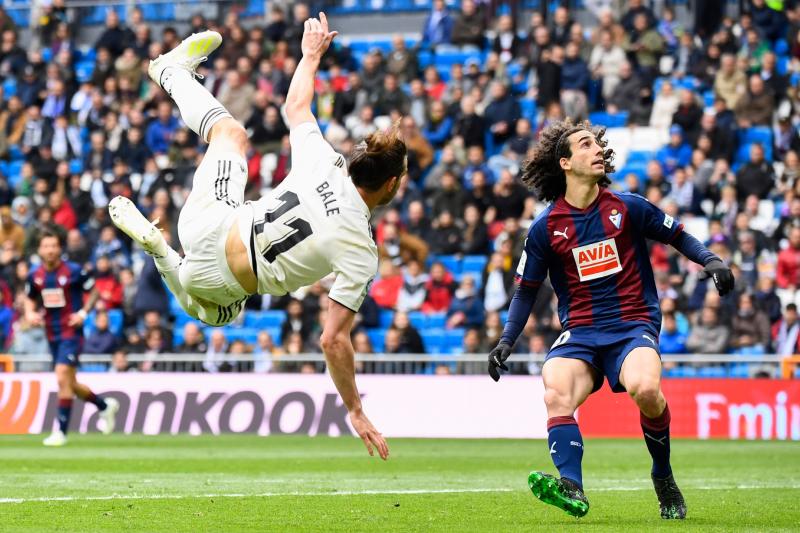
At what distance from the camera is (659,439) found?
8898mm

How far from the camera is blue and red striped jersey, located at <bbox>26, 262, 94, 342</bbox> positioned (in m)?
17.9

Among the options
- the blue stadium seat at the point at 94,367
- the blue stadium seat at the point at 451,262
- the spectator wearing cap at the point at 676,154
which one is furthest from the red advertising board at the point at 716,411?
the blue stadium seat at the point at 94,367

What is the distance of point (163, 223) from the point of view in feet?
79.8

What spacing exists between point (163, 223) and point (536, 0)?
8.09 m

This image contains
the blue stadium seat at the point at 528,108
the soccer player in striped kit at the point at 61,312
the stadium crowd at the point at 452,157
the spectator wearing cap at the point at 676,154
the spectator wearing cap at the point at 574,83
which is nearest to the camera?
the soccer player in striped kit at the point at 61,312

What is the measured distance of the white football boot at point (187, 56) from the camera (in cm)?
977

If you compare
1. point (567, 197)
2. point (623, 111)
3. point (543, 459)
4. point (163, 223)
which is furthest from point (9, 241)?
point (567, 197)

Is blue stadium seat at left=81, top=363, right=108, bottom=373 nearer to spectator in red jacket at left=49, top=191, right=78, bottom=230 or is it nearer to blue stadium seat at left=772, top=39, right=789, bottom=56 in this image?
spectator in red jacket at left=49, top=191, right=78, bottom=230

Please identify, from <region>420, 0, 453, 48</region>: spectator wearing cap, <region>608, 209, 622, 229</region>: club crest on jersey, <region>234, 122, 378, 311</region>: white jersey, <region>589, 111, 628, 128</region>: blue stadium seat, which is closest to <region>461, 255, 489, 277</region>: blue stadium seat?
<region>589, 111, 628, 128</region>: blue stadium seat

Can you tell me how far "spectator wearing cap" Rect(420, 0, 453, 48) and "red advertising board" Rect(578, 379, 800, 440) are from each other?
31.0 ft

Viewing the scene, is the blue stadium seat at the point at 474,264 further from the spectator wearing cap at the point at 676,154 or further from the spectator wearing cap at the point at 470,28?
the spectator wearing cap at the point at 470,28

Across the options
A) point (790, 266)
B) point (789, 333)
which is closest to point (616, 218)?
point (789, 333)

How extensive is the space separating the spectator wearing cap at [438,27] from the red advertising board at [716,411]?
372 inches

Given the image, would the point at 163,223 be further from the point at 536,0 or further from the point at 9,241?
the point at 536,0
